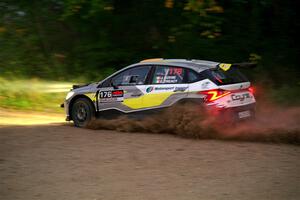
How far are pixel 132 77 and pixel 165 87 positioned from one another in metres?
0.96

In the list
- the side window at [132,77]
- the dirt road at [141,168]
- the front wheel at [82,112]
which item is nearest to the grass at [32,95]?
the front wheel at [82,112]

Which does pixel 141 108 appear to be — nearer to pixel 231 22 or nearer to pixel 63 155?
pixel 63 155

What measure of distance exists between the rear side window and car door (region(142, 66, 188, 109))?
0.50m

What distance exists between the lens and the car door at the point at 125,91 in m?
10.7

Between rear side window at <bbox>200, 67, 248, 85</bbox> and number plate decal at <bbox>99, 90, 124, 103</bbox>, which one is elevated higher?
rear side window at <bbox>200, 67, 248, 85</bbox>

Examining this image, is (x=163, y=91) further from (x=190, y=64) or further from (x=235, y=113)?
(x=235, y=113)

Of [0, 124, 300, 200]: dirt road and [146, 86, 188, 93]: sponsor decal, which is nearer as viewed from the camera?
[0, 124, 300, 200]: dirt road

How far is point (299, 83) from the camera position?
1532cm

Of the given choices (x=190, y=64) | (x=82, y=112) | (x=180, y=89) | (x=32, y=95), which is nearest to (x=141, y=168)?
(x=180, y=89)

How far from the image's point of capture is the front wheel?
37.2ft

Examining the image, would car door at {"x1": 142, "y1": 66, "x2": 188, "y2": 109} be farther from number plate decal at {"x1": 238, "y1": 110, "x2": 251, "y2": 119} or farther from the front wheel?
the front wheel

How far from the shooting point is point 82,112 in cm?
1146

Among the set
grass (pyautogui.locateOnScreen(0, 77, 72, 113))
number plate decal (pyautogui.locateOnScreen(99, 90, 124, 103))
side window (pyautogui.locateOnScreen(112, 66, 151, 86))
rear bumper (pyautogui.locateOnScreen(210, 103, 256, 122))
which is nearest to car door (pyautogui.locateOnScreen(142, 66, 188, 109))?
side window (pyautogui.locateOnScreen(112, 66, 151, 86))

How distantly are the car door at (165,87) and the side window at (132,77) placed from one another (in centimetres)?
23
